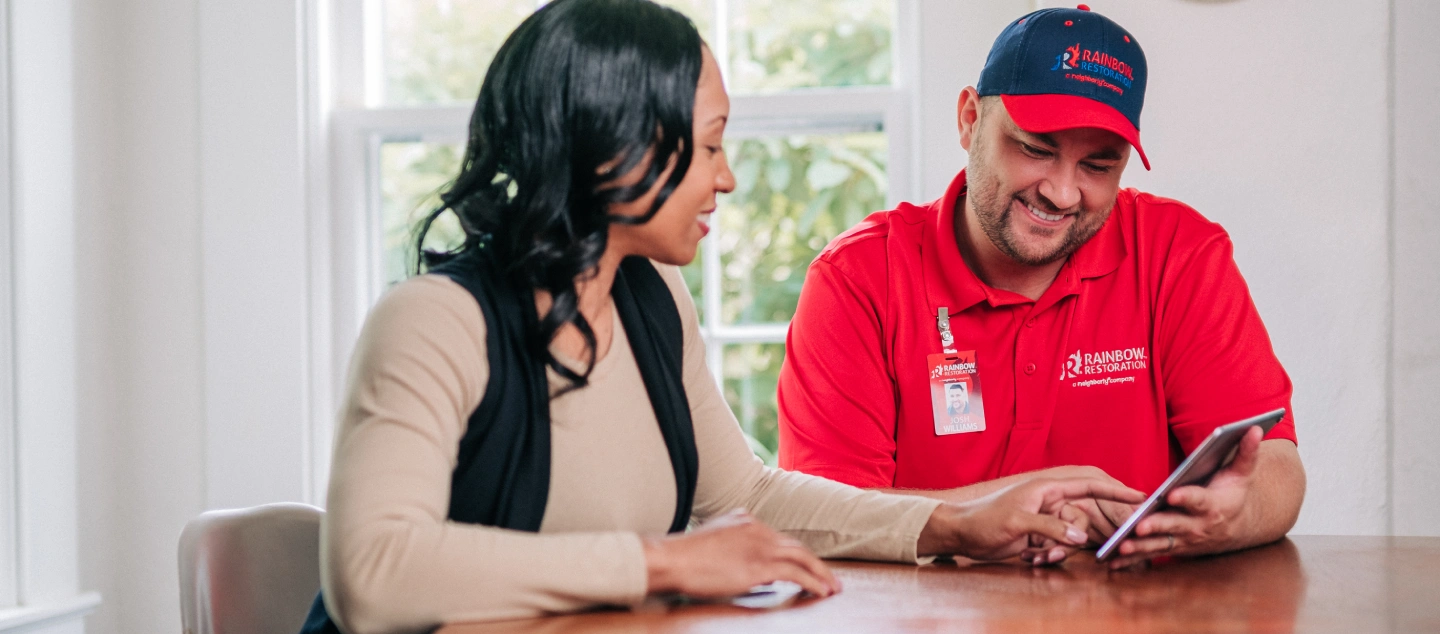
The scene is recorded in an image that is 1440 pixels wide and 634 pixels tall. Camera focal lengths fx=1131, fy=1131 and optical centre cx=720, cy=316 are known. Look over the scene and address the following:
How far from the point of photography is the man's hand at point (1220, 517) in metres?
1.36

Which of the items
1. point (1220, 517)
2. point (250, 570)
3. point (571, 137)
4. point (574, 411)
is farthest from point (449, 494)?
point (1220, 517)

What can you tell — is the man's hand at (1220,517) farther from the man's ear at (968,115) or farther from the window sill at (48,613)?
the window sill at (48,613)

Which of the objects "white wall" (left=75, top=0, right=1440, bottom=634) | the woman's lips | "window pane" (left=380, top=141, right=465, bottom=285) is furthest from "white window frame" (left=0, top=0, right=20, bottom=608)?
the woman's lips

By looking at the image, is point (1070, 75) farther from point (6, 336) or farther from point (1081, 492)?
point (6, 336)

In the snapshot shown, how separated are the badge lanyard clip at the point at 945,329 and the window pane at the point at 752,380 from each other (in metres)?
0.94

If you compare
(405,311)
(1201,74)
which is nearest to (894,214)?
(1201,74)

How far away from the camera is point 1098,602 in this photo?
112 centimetres

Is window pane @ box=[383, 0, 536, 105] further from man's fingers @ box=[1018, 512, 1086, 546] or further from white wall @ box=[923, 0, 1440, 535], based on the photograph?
man's fingers @ box=[1018, 512, 1086, 546]

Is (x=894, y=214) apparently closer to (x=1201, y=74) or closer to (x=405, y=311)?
(x=1201, y=74)

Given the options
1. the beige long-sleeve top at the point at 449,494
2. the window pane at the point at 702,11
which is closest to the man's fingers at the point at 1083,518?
the beige long-sleeve top at the point at 449,494

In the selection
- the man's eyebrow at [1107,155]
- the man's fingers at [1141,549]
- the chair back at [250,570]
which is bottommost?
the chair back at [250,570]

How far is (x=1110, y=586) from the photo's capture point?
1208 mm

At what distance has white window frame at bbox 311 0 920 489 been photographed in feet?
9.02

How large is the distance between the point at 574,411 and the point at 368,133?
1864mm
